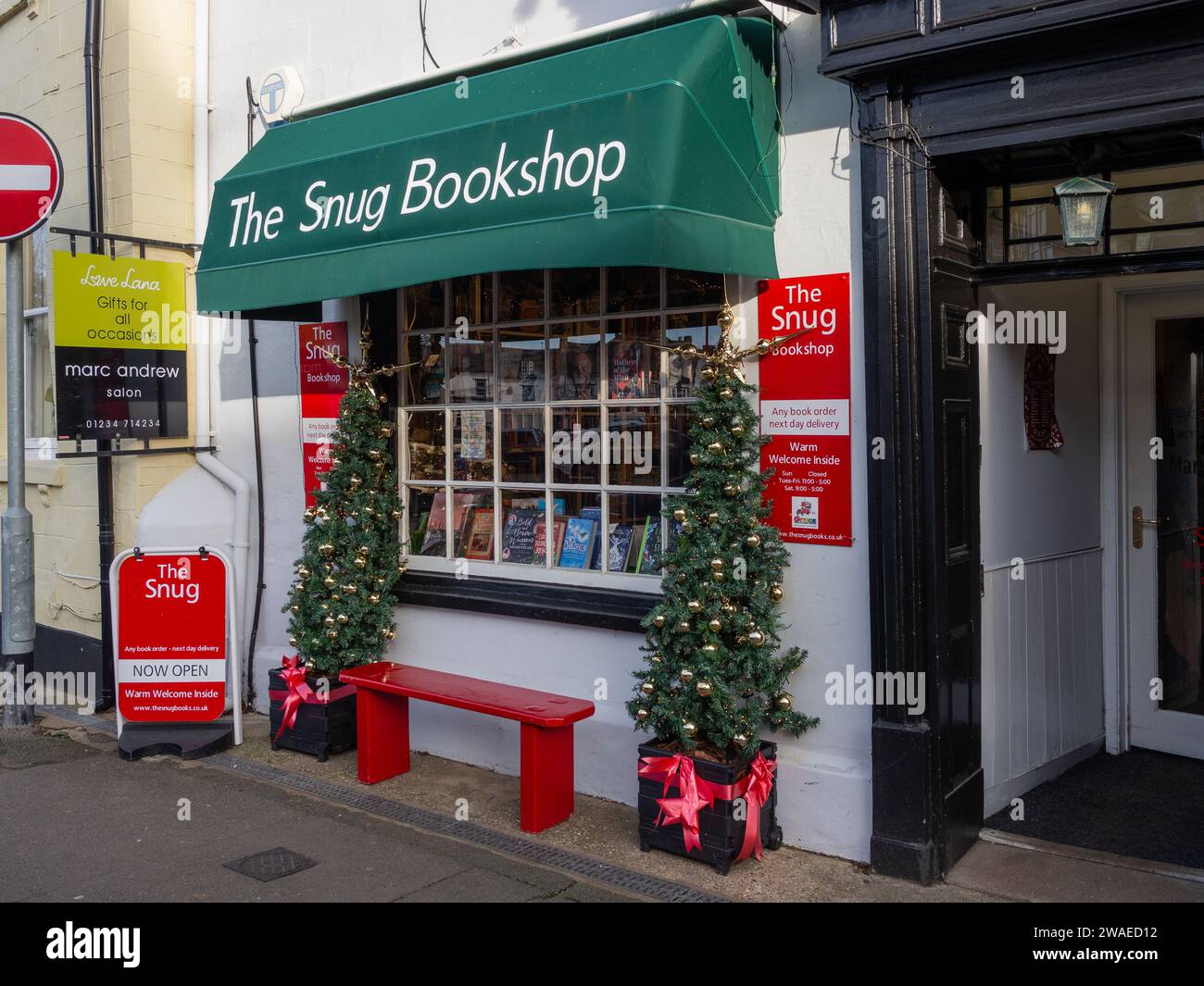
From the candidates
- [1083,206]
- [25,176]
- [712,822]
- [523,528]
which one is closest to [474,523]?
[523,528]

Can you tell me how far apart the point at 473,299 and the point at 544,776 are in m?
2.94

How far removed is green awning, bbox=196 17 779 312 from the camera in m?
4.76

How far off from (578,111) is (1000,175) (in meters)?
1.93

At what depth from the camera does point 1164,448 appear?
6.34 m

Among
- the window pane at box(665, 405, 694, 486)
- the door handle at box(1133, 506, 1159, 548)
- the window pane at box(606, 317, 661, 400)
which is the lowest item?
the door handle at box(1133, 506, 1159, 548)

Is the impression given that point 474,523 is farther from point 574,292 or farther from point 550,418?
point 574,292

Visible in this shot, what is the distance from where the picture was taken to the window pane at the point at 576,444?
6.19 meters

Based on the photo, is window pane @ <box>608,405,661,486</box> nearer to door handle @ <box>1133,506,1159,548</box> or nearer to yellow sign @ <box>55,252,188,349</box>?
door handle @ <box>1133,506,1159,548</box>

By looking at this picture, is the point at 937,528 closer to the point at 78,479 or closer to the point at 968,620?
the point at 968,620

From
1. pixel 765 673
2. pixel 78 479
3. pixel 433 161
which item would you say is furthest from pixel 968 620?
pixel 78 479

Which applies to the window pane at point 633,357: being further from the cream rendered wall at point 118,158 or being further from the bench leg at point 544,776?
the cream rendered wall at point 118,158

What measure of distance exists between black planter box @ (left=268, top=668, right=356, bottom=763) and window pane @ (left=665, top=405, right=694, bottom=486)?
2.48 metres

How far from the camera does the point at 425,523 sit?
7062 millimetres

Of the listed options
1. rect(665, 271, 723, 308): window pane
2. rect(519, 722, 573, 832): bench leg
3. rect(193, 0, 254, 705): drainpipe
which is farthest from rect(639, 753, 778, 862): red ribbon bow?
rect(193, 0, 254, 705): drainpipe
